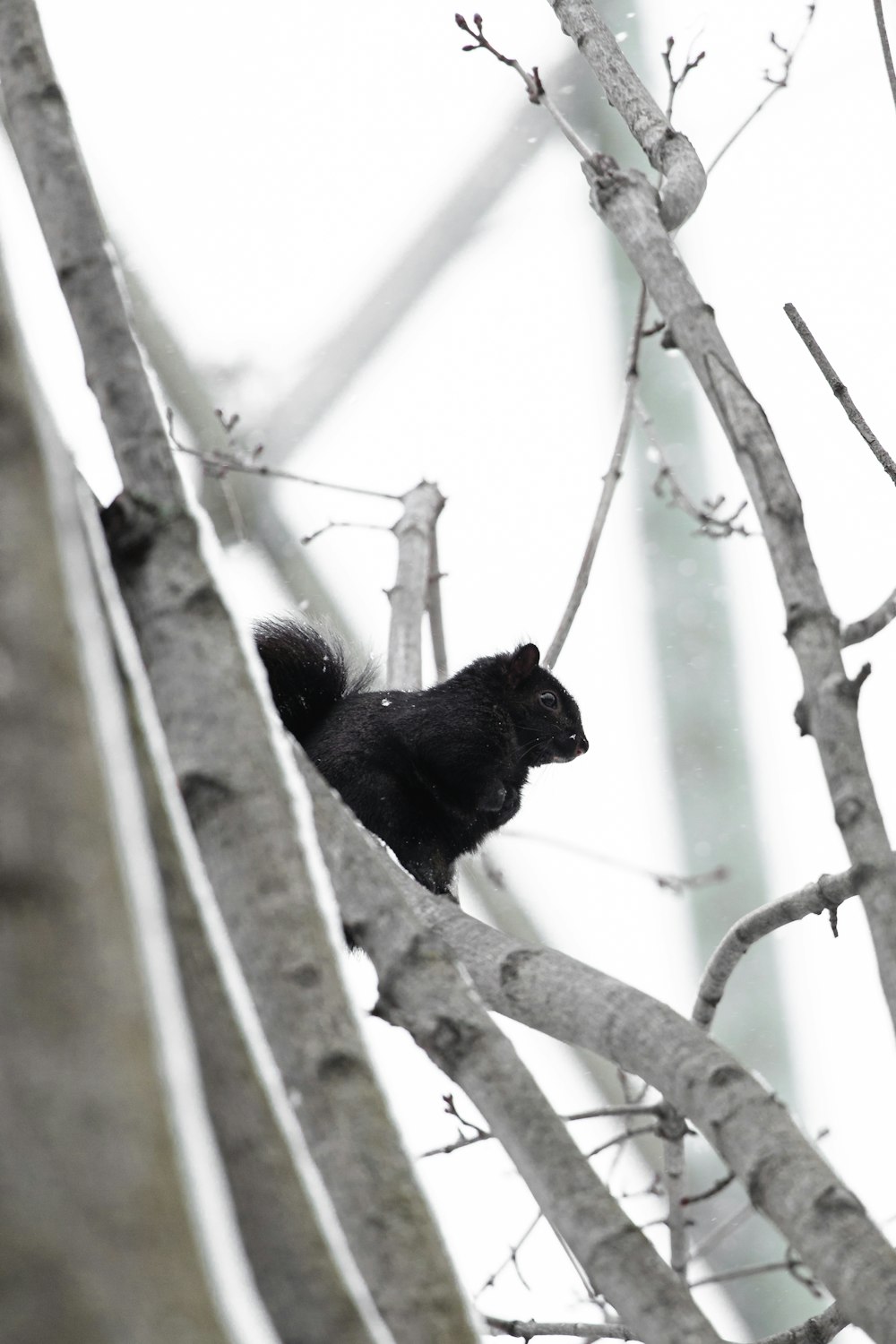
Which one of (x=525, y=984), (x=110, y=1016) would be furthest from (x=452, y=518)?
(x=110, y=1016)

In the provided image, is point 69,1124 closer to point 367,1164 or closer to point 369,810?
point 367,1164

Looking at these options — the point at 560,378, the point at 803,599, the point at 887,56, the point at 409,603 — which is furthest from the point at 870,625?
the point at 560,378

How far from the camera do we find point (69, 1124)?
0.92 feet

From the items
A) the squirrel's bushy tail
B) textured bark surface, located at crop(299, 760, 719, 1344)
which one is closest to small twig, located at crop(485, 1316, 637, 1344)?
textured bark surface, located at crop(299, 760, 719, 1344)

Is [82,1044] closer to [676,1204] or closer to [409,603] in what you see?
[676,1204]

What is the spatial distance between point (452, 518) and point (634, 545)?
53 centimetres

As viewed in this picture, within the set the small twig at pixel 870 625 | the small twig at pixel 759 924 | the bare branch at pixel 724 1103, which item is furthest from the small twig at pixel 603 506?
the small twig at pixel 870 625

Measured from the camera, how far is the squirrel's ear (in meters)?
2.22

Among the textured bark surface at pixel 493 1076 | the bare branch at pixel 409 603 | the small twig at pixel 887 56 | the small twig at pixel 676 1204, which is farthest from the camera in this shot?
the bare branch at pixel 409 603

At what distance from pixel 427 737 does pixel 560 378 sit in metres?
2.21

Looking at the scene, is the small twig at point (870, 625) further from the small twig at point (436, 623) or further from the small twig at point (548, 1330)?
the small twig at point (436, 623)

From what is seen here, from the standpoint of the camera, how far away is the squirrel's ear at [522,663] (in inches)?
87.6

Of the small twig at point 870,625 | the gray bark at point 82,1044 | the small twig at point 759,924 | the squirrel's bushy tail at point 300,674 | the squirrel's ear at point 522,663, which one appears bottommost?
the gray bark at point 82,1044

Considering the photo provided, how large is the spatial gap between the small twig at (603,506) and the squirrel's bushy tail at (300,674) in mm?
454
